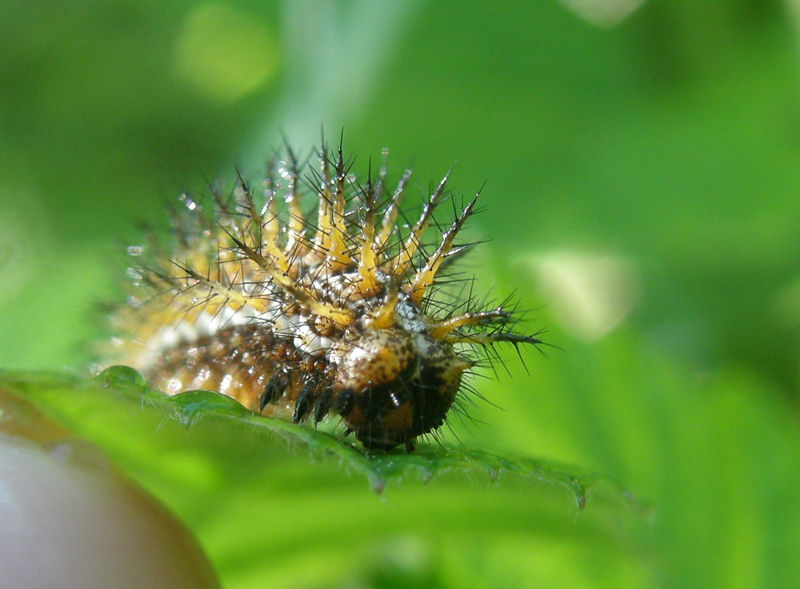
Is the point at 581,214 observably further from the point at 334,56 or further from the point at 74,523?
the point at 74,523

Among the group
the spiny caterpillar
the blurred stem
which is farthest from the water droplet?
the blurred stem

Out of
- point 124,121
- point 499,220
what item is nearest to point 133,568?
point 499,220

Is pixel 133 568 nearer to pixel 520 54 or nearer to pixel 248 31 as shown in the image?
pixel 520 54

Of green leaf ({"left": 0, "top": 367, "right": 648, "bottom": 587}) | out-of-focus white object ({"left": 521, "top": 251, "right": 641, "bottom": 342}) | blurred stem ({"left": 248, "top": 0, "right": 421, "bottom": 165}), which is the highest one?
blurred stem ({"left": 248, "top": 0, "right": 421, "bottom": 165})

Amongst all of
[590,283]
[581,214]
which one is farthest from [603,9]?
[590,283]

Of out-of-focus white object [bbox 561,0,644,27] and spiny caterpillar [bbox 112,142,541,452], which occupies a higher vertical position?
out-of-focus white object [bbox 561,0,644,27]

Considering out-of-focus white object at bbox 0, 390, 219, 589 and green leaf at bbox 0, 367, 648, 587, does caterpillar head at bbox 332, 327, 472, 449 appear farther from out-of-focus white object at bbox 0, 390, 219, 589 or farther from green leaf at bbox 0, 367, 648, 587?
out-of-focus white object at bbox 0, 390, 219, 589

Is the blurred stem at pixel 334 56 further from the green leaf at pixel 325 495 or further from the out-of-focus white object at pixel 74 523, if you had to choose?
the out-of-focus white object at pixel 74 523
